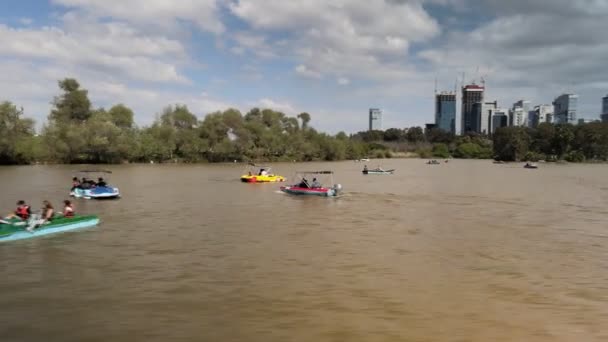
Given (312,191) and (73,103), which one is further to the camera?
(73,103)

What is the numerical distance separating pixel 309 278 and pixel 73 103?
319 feet

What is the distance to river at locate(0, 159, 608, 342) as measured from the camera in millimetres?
10625

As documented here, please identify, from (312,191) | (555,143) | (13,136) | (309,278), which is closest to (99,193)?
(312,191)

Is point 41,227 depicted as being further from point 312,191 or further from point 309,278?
point 312,191

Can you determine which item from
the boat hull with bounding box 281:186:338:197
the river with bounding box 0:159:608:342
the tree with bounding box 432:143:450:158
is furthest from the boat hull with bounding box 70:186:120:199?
the tree with bounding box 432:143:450:158

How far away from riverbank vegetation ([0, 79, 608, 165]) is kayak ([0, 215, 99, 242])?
67438 millimetres

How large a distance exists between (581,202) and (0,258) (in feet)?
120

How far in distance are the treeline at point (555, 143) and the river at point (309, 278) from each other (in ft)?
414

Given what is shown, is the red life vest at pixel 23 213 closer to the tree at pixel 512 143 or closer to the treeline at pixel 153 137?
the treeline at pixel 153 137

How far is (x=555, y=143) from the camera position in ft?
470

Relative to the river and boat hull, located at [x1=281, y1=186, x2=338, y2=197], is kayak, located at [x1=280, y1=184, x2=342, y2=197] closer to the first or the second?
boat hull, located at [x1=281, y1=186, x2=338, y2=197]

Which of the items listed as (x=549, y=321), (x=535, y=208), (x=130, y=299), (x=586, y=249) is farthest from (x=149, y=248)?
(x=535, y=208)

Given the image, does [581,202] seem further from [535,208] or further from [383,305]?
[383,305]

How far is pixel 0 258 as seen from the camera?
16.3 m
